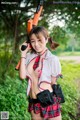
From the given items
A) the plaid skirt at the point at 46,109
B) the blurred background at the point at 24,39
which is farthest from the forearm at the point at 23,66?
the blurred background at the point at 24,39

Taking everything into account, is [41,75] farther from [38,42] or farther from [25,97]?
[25,97]

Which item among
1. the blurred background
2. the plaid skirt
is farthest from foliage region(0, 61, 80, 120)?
the plaid skirt

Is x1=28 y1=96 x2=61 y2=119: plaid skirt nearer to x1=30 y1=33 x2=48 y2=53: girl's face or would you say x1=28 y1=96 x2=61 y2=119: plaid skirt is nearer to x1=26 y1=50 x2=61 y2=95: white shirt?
x1=26 y1=50 x2=61 y2=95: white shirt

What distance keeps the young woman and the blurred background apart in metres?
0.32

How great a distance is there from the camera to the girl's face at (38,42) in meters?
1.21

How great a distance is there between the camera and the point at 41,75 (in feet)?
3.98

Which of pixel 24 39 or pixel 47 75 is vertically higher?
pixel 24 39

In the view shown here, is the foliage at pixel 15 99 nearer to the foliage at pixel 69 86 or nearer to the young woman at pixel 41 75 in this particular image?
the foliage at pixel 69 86

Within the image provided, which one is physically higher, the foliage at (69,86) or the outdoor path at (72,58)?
the outdoor path at (72,58)

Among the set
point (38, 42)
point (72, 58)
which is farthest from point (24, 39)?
point (38, 42)

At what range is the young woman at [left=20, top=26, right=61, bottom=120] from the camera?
1.21 metres

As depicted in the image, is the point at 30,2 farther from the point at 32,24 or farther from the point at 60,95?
the point at 60,95

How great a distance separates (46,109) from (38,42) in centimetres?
29

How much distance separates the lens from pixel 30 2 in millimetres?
1767
